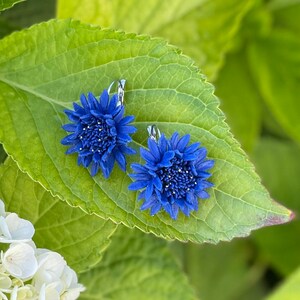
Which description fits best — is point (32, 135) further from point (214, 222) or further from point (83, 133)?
point (214, 222)

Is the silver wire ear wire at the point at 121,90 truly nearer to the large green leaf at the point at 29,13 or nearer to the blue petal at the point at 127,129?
the blue petal at the point at 127,129

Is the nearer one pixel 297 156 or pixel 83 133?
pixel 83 133

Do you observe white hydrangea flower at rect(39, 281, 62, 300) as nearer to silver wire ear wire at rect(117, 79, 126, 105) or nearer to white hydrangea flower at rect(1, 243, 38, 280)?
white hydrangea flower at rect(1, 243, 38, 280)

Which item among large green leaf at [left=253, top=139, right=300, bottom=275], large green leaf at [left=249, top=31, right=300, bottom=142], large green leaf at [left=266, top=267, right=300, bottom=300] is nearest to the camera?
large green leaf at [left=266, top=267, right=300, bottom=300]

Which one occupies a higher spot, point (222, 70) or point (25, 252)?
point (222, 70)

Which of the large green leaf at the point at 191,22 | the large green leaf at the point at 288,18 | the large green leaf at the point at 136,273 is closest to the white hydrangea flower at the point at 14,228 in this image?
the large green leaf at the point at 136,273

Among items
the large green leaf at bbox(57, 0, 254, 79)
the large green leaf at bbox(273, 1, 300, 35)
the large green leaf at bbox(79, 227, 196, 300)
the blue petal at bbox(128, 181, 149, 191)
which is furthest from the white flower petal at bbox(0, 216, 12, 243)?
the large green leaf at bbox(273, 1, 300, 35)

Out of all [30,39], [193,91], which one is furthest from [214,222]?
[30,39]

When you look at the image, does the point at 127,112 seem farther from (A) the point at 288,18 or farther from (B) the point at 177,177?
(A) the point at 288,18
